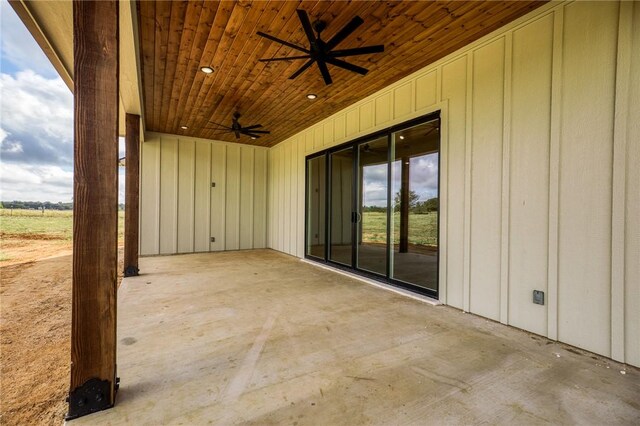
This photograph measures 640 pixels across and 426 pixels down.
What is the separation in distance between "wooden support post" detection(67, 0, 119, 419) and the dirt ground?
0.28 m

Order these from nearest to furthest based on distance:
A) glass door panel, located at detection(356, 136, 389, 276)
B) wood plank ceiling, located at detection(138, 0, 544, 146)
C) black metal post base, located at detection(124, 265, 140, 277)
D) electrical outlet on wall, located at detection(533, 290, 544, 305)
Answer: electrical outlet on wall, located at detection(533, 290, 544, 305)
wood plank ceiling, located at detection(138, 0, 544, 146)
glass door panel, located at detection(356, 136, 389, 276)
black metal post base, located at detection(124, 265, 140, 277)

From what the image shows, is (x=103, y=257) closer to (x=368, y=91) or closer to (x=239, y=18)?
(x=239, y=18)

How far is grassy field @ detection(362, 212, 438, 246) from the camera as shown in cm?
429

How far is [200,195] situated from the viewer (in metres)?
7.84

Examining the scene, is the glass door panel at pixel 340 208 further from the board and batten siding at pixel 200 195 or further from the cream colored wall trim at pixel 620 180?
the cream colored wall trim at pixel 620 180

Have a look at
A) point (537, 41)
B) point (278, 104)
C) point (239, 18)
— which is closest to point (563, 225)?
point (537, 41)

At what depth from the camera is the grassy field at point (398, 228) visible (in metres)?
4.29

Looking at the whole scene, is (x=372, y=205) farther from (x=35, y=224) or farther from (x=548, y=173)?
(x=35, y=224)

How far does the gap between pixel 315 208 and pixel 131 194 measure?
3.79 m

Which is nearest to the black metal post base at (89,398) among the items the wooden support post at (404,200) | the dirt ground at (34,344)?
the dirt ground at (34,344)

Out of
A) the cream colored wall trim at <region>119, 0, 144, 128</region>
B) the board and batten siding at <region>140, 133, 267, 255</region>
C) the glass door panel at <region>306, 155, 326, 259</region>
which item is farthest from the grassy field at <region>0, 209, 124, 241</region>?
the glass door panel at <region>306, 155, 326, 259</region>

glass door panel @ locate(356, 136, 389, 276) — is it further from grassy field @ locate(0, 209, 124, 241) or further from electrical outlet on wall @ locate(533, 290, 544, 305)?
grassy field @ locate(0, 209, 124, 241)

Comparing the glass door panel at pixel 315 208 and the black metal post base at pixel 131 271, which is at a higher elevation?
the glass door panel at pixel 315 208

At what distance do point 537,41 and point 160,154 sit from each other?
786 centimetres
